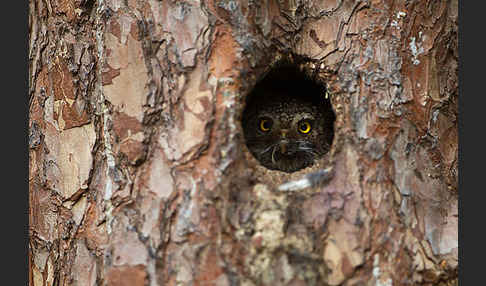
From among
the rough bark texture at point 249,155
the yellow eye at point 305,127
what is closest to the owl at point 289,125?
the yellow eye at point 305,127

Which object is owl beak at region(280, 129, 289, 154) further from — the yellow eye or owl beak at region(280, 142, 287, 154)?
the yellow eye

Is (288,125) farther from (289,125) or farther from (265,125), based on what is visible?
(265,125)

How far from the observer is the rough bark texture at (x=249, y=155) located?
2211 millimetres

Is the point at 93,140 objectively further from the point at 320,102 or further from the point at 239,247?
the point at 320,102

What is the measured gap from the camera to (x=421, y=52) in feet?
8.10

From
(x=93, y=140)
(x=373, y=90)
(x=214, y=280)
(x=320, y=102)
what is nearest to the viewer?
(x=214, y=280)

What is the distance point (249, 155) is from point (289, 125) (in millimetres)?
822

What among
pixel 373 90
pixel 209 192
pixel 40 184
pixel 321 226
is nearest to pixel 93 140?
pixel 40 184

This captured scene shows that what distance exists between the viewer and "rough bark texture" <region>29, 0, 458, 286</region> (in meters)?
2.21

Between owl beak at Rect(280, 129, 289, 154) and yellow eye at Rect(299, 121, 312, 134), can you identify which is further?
yellow eye at Rect(299, 121, 312, 134)

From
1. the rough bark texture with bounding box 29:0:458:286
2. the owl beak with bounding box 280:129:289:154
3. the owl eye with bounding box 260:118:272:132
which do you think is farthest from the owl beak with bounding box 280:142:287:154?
the rough bark texture with bounding box 29:0:458:286

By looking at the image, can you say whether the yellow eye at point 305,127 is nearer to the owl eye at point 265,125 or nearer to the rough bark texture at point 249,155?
the owl eye at point 265,125

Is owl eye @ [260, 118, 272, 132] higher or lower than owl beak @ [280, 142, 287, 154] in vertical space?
higher

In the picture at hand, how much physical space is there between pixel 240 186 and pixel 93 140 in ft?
2.90
